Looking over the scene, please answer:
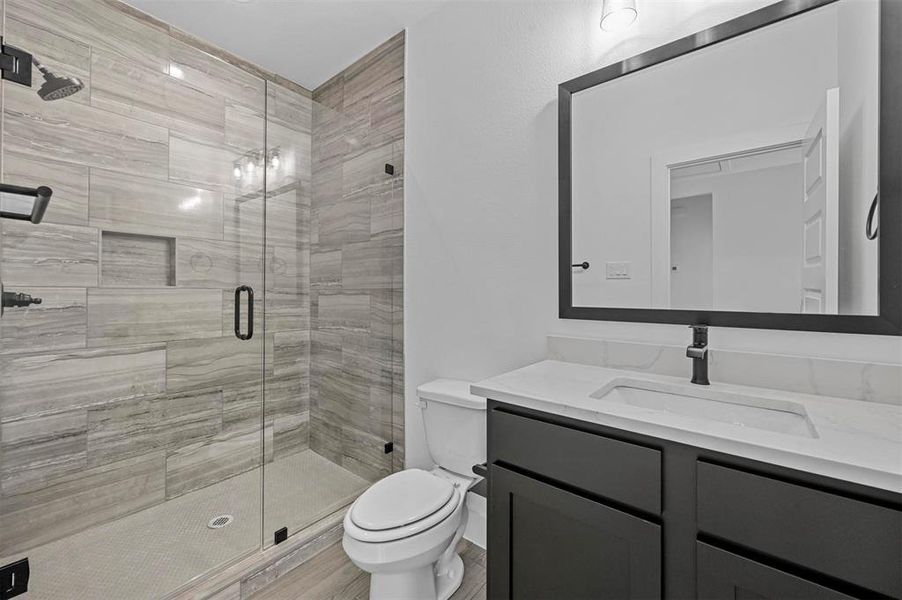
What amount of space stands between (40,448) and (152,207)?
1105mm

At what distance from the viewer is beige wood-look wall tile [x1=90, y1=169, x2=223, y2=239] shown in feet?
5.84

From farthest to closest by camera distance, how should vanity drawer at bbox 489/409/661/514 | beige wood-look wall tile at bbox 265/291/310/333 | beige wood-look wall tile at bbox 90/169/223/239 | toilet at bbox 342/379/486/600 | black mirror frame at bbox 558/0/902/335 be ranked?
beige wood-look wall tile at bbox 265/291/310/333 < beige wood-look wall tile at bbox 90/169/223/239 < toilet at bbox 342/379/486/600 < black mirror frame at bbox 558/0/902/335 < vanity drawer at bbox 489/409/661/514

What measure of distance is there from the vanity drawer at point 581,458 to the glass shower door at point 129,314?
1.28m

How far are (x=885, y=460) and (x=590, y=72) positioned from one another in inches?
53.6

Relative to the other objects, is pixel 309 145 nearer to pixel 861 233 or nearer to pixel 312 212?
pixel 312 212

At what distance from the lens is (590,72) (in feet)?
4.78

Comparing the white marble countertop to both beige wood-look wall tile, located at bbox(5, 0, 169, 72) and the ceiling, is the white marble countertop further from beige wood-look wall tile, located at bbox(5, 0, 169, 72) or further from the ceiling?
beige wood-look wall tile, located at bbox(5, 0, 169, 72)

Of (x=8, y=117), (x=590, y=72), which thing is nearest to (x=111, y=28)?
(x=8, y=117)

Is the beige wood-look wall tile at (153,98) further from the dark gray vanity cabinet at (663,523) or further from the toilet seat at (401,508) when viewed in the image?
the dark gray vanity cabinet at (663,523)

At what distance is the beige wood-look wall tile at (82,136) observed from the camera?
153 cm

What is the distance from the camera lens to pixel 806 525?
2.28 feet

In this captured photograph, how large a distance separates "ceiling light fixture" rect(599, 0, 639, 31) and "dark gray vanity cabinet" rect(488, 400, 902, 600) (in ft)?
4.33

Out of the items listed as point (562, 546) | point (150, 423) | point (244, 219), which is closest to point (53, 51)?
point (244, 219)

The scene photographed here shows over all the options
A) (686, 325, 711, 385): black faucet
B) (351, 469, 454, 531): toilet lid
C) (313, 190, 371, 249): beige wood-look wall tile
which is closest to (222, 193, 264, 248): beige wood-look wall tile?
(313, 190, 371, 249): beige wood-look wall tile
